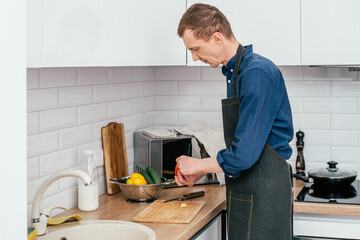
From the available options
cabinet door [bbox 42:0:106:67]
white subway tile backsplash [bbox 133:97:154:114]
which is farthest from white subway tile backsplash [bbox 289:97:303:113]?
cabinet door [bbox 42:0:106:67]

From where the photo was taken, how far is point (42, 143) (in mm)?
2203

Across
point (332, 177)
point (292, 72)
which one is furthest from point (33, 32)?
point (292, 72)

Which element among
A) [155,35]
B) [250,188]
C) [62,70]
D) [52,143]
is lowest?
[250,188]

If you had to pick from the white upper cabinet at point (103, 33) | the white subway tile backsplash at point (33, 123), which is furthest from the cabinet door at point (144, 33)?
the white subway tile backsplash at point (33, 123)

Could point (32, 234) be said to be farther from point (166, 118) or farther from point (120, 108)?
point (166, 118)

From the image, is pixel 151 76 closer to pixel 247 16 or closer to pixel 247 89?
pixel 247 16

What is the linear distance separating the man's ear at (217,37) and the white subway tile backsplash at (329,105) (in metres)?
1.11

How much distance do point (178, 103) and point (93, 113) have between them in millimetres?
815

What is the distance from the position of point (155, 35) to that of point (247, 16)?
1.59 ft

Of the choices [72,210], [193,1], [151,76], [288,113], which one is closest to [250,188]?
[288,113]

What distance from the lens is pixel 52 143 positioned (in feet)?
7.45

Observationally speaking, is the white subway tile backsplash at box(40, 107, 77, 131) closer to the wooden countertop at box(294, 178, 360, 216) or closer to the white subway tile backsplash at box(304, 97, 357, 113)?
the wooden countertop at box(294, 178, 360, 216)

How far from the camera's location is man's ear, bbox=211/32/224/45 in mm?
2061

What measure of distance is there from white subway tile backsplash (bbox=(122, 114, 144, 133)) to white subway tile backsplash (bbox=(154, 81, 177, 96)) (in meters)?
0.24
